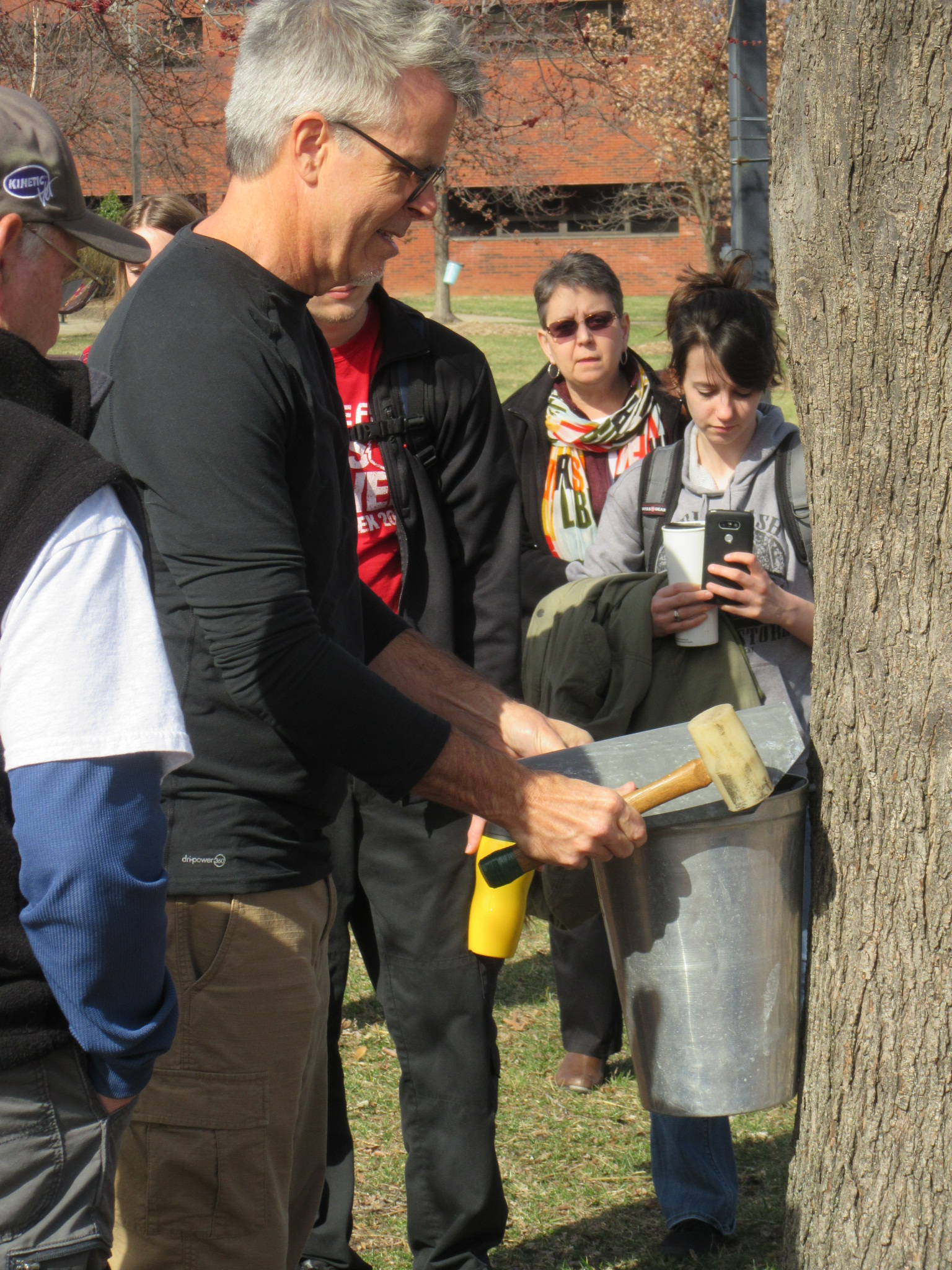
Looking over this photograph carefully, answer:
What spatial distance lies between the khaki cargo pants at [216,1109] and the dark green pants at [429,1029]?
952 millimetres

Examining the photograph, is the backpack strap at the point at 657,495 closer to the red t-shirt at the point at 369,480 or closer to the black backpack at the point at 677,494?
the black backpack at the point at 677,494

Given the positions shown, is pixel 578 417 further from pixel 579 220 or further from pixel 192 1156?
pixel 579 220

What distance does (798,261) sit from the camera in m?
2.07

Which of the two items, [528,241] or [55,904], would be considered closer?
[55,904]

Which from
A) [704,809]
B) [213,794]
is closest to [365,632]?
[213,794]

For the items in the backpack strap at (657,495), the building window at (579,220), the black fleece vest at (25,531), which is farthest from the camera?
the building window at (579,220)

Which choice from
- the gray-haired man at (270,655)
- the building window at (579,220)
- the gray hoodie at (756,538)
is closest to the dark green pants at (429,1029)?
the gray hoodie at (756,538)

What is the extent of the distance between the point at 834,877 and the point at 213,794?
1020 millimetres

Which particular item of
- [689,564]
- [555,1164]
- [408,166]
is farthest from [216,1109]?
[555,1164]

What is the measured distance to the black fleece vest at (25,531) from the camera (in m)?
1.37

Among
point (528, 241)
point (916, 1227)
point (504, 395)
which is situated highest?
point (528, 241)

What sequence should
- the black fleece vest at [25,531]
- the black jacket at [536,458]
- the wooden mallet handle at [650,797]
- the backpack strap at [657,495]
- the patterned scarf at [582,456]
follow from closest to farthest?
1. the black fleece vest at [25,531]
2. the wooden mallet handle at [650,797]
3. the backpack strap at [657,495]
4. the black jacket at [536,458]
5. the patterned scarf at [582,456]

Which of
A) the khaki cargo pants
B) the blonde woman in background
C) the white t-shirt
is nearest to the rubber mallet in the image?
the khaki cargo pants

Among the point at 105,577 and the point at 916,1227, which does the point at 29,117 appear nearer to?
the point at 105,577
